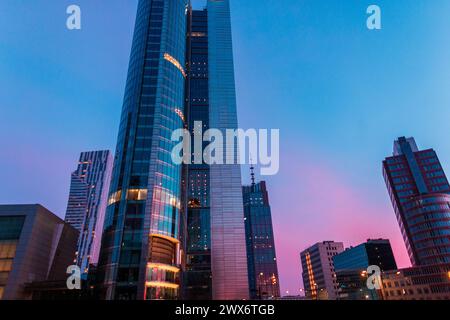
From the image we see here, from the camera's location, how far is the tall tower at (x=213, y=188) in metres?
94.9

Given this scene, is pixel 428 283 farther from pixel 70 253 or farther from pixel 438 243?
pixel 70 253

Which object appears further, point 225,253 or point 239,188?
point 239,188

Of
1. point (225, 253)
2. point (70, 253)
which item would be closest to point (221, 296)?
point (225, 253)

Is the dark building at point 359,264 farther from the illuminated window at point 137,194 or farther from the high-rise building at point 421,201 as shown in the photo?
the illuminated window at point 137,194

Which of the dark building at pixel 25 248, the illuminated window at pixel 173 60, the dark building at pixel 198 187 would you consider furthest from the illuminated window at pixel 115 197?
the illuminated window at pixel 173 60

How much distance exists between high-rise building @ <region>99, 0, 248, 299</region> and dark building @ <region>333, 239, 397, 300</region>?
83.1m

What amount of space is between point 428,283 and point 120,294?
100982 mm

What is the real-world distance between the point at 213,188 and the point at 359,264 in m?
118

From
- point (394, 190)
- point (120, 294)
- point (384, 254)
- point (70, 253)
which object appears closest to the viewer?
point (120, 294)

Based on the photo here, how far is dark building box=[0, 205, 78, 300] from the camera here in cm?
5053

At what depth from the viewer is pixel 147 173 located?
6912 centimetres

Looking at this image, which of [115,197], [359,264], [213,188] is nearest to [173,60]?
[115,197]

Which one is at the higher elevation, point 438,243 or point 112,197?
point 112,197
